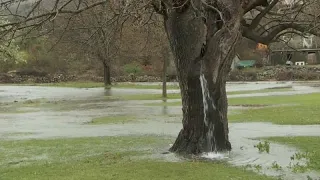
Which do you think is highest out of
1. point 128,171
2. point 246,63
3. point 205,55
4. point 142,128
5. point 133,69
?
point 246,63

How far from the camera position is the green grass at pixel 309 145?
42.7 ft

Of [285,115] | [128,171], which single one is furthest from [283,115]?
[128,171]

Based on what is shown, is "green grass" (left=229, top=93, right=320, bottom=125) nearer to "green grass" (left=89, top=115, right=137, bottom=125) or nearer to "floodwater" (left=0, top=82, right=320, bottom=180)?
"floodwater" (left=0, top=82, right=320, bottom=180)

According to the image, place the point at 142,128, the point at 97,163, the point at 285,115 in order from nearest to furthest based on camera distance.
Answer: the point at 97,163 → the point at 142,128 → the point at 285,115

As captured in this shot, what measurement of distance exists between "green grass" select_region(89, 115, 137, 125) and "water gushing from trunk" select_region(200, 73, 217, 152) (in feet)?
35.2

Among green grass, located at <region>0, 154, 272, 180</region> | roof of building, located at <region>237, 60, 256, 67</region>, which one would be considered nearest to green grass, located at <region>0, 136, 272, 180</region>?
green grass, located at <region>0, 154, 272, 180</region>

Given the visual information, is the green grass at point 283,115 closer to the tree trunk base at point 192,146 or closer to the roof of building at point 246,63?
the tree trunk base at point 192,146

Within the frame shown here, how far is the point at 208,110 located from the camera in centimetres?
1451

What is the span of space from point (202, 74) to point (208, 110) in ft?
3.67

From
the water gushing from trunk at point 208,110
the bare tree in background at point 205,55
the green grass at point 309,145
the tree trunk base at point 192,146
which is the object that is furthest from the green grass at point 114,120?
the water gushing from trunk at point 208,110

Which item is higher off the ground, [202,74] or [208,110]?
[202,74]

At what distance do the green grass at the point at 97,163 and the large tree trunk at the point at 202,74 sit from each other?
1484mm

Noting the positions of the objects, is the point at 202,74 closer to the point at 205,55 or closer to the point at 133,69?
the point at 205,55

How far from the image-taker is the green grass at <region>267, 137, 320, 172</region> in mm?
13000
